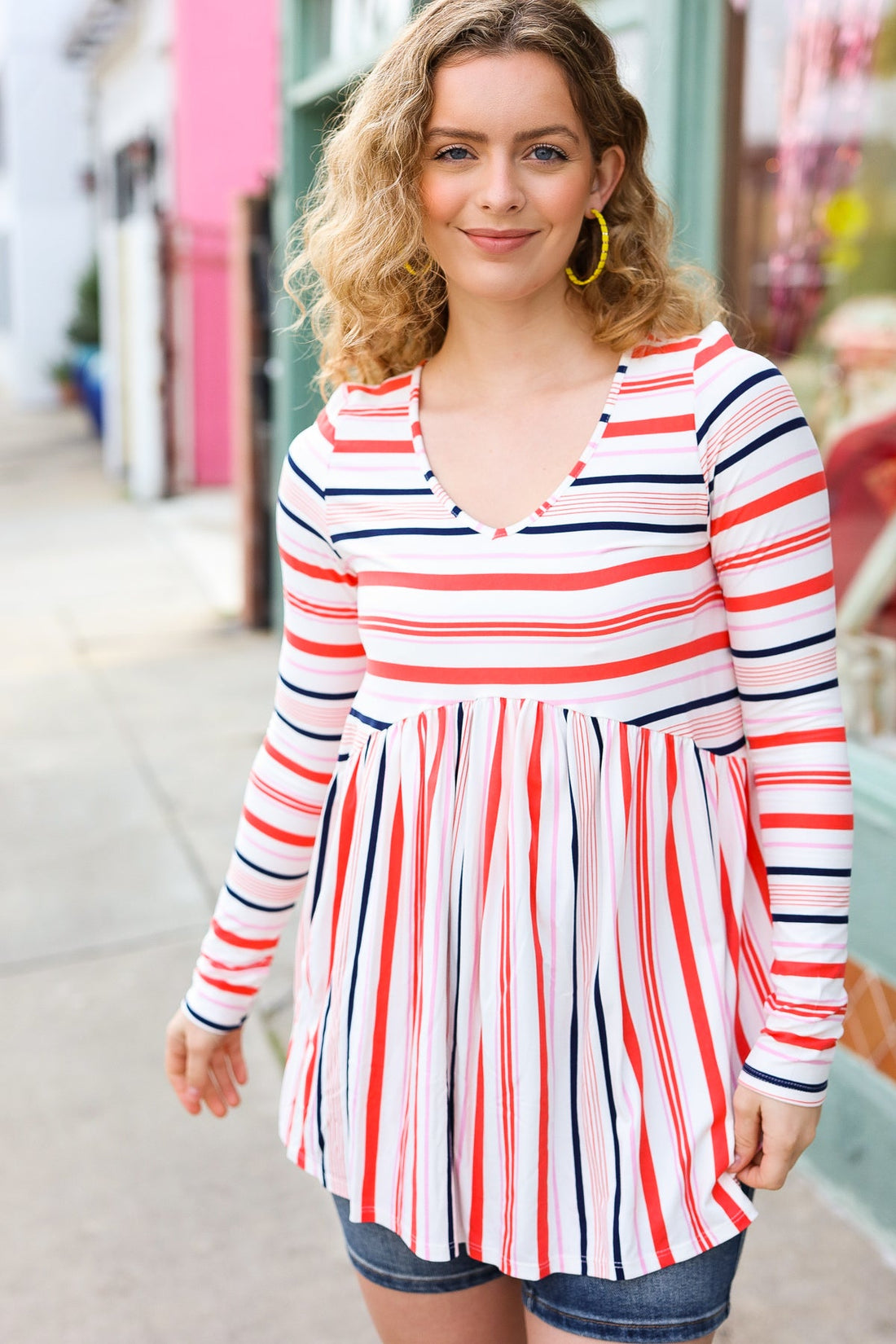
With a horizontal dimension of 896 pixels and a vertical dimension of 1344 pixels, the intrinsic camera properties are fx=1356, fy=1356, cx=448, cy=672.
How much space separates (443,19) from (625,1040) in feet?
3.33

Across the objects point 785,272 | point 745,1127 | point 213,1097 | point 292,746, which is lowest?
point 213,1097

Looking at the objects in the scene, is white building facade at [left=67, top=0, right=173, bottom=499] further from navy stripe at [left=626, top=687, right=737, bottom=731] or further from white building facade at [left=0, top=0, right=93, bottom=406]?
navy stripe at [left=626, top=687, right=737, bottom=731]

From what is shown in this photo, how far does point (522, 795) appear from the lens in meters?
1.30

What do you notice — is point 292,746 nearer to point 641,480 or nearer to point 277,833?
point 277,833

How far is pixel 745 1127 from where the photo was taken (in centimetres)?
127

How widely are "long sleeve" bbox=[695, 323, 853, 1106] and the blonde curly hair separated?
0.65ft

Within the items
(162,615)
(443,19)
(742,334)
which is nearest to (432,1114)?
Answer: (443,19)

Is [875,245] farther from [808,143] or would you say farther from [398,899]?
[398,899]

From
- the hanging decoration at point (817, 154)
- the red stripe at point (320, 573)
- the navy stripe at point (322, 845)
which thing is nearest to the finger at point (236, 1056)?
the navy stripe at point (322, 845)

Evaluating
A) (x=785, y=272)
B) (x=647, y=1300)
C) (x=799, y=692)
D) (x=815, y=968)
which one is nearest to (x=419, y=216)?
(x=799, y=692)

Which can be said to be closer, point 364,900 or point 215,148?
point 364,900

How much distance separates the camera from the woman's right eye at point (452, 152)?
1357 millimetres

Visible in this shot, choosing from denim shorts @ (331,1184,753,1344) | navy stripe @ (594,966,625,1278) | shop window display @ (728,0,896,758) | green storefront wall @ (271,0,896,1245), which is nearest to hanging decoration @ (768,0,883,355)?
shop window display @ (728,0,896,758)

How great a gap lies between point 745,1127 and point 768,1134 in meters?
0.03
